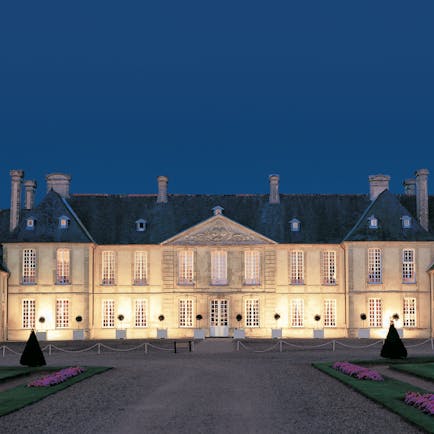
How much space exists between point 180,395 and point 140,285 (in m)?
27.2

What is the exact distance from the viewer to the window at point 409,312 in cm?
4638

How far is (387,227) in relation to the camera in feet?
154

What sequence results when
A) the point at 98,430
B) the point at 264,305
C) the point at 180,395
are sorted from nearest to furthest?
1. the point at 98,430
2. the point at 180,395
3. the point at 264,305

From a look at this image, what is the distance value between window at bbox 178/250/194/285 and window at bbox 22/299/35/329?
8082mm

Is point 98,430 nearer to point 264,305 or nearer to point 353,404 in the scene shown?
point 353,404

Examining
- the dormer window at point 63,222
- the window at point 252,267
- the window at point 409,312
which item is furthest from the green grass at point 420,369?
the dormer window at point 63,222

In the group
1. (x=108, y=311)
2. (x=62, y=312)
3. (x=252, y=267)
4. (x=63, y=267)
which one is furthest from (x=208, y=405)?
(x=108, y=311)

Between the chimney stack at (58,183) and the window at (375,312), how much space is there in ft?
60.2

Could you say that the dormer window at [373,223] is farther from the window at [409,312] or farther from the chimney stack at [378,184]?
the window at [409,312]

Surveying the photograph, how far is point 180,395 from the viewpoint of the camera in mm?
20688

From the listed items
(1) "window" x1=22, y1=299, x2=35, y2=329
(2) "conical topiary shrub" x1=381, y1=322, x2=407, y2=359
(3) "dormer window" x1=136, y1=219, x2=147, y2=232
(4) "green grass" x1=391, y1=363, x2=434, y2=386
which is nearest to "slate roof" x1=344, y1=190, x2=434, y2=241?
(3) "dormer window" x1=136, y1=219, x2=147, y2=232

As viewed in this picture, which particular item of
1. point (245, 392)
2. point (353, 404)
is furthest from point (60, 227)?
point (353, 404)

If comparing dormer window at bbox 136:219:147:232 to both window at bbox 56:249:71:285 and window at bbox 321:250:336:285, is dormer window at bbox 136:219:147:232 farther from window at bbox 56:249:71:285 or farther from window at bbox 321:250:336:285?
window at bbox 321:250:336:285

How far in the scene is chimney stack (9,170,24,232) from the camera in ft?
158
